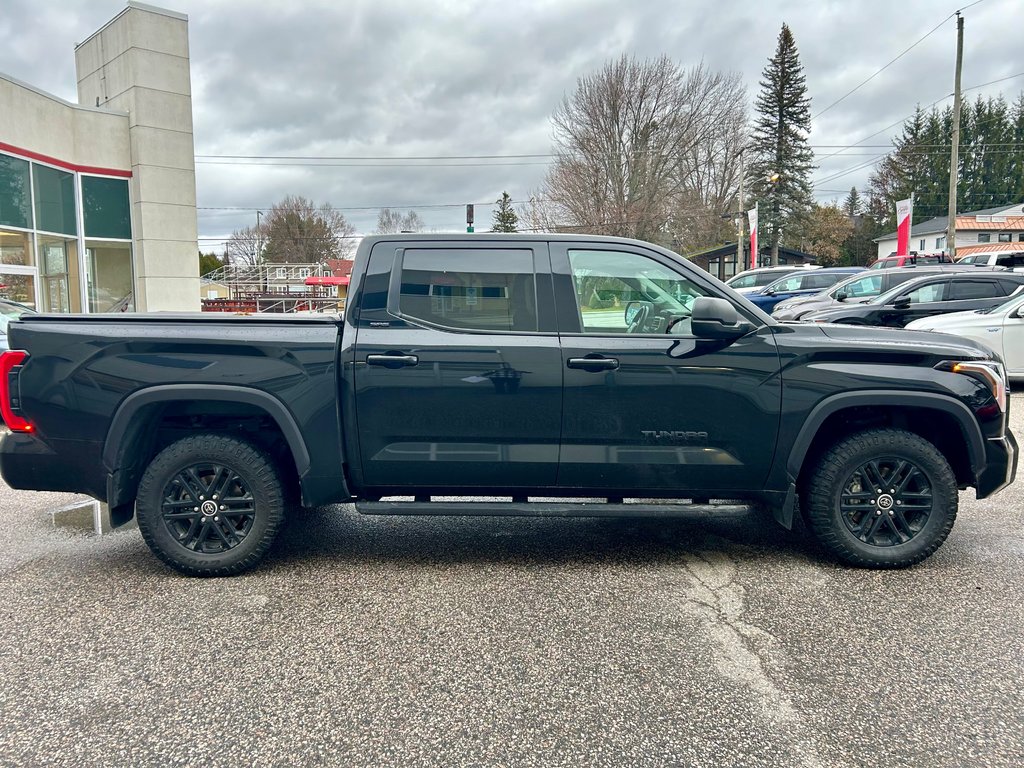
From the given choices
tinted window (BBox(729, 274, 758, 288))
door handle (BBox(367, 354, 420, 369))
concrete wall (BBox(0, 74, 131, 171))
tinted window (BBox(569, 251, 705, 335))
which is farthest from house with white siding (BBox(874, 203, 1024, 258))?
door handle (BBox(367, 354, 420, 369))

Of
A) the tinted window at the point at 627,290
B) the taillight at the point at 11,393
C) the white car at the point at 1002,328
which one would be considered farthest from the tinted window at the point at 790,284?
the taillight at the point at 11,393

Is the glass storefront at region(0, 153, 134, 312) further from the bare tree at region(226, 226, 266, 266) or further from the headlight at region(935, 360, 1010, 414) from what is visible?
the bare tree at region(226, 226, 266, 266)

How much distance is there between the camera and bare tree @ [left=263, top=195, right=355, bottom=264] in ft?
245

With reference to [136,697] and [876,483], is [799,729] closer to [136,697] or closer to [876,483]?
[876,483]

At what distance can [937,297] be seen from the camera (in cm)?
1227

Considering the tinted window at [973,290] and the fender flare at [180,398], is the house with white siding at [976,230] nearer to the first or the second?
the tinted window at [973,290]

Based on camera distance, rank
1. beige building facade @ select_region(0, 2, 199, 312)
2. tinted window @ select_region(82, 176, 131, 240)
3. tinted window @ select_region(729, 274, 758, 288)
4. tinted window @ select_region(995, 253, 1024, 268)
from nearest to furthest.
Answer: beige building facade @ select_region(0, 2, 199, 312) → tinted window @ select_region(82, 176, 131, 240) → tinted window @ select_region(995, 253, 1024, 268) → tinted window @ select_region(729, 274, 758, 288)

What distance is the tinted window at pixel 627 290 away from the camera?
4074 millimetres

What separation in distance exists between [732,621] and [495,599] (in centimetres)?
120

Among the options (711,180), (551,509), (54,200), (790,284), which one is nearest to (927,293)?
(790,284)

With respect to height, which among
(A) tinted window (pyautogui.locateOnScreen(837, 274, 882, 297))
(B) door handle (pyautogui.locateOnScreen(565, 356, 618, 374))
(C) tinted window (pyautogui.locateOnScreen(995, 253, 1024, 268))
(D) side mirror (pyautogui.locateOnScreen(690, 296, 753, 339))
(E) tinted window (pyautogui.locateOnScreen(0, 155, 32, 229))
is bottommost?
(B) door handle (pyautogui.locateOnScreen(565, 356, 618, 374))

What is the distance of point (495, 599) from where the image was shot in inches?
149

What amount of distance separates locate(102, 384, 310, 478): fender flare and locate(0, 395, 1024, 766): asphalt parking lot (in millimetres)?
784

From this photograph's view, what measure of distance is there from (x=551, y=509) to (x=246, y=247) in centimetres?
8476
